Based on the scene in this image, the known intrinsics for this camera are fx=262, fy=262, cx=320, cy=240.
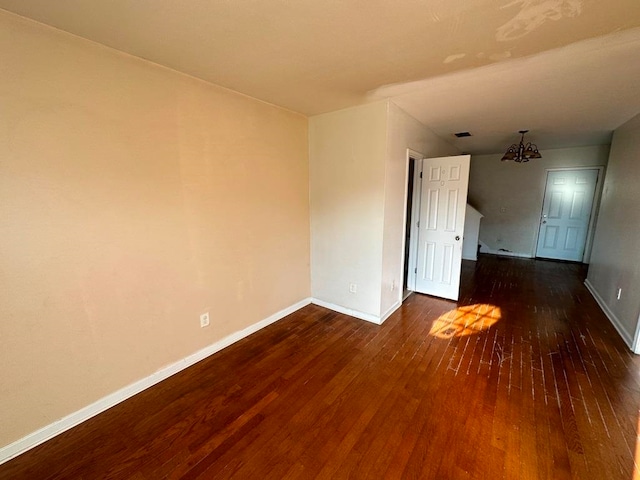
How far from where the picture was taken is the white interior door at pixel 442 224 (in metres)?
3.42

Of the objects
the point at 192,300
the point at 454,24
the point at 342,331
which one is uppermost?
the point at 454,24

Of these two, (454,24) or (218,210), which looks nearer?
(454,24)

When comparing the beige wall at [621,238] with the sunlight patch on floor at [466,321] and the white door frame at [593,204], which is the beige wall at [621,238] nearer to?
the sunlight patch on floor at [466,321]

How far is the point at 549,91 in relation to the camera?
7.84 ft

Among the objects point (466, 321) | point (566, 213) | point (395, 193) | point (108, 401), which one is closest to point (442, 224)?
point (395, 193)

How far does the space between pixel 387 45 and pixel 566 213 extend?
639 centimetres

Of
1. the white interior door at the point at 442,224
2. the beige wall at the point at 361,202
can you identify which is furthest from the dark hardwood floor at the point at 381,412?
the white interior door at the point at 442,224

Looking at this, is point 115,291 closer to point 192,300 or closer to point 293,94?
point 192,300

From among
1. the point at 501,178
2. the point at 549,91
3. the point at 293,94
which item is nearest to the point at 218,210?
the point at 293,94

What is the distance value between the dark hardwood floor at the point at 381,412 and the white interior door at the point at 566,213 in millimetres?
3683

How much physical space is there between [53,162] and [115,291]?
0.89 m

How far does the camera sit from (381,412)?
1.83 m

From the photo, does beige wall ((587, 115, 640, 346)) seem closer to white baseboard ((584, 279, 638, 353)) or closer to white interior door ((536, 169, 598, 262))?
white baseboard ((584, 279, 638, 353))

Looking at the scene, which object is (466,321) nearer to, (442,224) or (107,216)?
(442,224)
